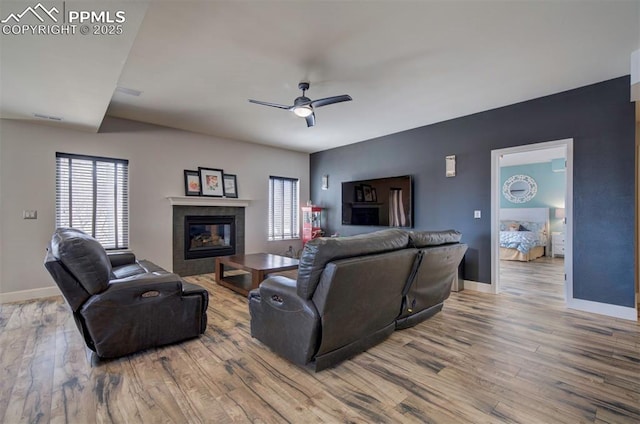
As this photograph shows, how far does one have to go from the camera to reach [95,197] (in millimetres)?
4547

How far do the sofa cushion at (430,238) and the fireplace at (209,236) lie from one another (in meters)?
4.18

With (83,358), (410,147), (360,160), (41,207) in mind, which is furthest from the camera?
(360,160)

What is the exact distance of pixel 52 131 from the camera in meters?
4.17

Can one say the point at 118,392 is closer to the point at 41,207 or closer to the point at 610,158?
the point at 41,207

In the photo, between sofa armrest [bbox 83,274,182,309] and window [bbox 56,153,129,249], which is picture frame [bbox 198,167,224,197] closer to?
window [bbox 56,153,129,249]

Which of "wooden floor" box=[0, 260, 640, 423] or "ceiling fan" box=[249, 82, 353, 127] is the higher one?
"ceiling fan" box=[249, 82, 353, 127]

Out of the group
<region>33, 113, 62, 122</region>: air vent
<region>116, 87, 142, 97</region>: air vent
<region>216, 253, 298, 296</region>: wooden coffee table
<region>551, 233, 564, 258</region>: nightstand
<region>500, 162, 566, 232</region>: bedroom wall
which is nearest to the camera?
<region>116, 87, 142, 97</region>: air vent

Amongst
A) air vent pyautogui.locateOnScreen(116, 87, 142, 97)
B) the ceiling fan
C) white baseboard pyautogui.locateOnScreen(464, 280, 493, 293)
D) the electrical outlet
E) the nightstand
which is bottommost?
white baseboard pyautogui.locateOnScreen(464, 280, 493, 293)

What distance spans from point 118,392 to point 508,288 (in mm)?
5002

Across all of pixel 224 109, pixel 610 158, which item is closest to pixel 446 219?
pixel 610 158

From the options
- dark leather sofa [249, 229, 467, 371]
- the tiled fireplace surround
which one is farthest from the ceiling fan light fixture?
the tiled fireplace surround

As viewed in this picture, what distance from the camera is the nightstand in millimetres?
7512

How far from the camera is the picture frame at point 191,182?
212 inches

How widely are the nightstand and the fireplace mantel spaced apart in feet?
25.5
